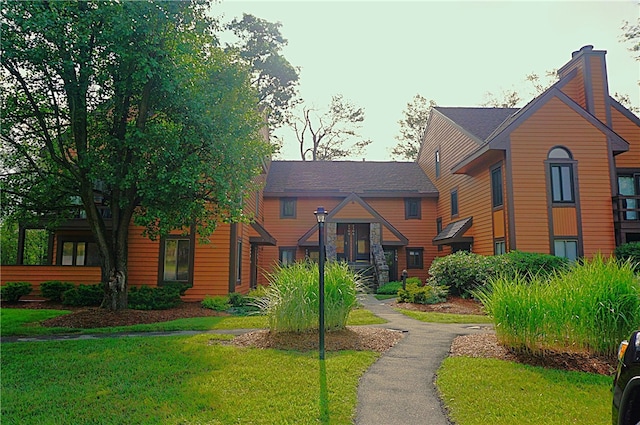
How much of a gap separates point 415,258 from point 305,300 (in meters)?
18.2

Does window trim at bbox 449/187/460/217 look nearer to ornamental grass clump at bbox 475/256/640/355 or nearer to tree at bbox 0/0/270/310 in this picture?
tree at bbox 0/0/270/310

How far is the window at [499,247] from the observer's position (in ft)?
53.2

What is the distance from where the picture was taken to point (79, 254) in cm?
1753

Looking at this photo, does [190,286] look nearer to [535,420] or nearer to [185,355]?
[185,355]

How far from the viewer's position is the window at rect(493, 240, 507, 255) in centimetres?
1620

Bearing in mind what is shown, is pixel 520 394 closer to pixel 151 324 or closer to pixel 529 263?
pixel 151 324

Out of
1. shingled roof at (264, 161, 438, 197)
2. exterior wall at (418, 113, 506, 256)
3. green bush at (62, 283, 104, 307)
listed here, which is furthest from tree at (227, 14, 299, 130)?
green bush at (62, 283, 104, 307)

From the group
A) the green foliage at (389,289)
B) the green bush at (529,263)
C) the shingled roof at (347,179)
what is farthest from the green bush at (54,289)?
the green bush at (529,263)

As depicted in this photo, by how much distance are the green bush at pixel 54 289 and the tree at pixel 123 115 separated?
10.5 ft

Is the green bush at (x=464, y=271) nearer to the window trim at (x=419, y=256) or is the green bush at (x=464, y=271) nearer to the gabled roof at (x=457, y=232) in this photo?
the gabled roof at (x=457, y=232)

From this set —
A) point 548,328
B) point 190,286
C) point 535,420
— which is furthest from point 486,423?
point 190,286

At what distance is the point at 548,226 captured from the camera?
51.7 ft

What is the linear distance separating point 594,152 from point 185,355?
52.6 ft

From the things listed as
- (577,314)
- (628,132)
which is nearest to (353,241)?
(628,132)
